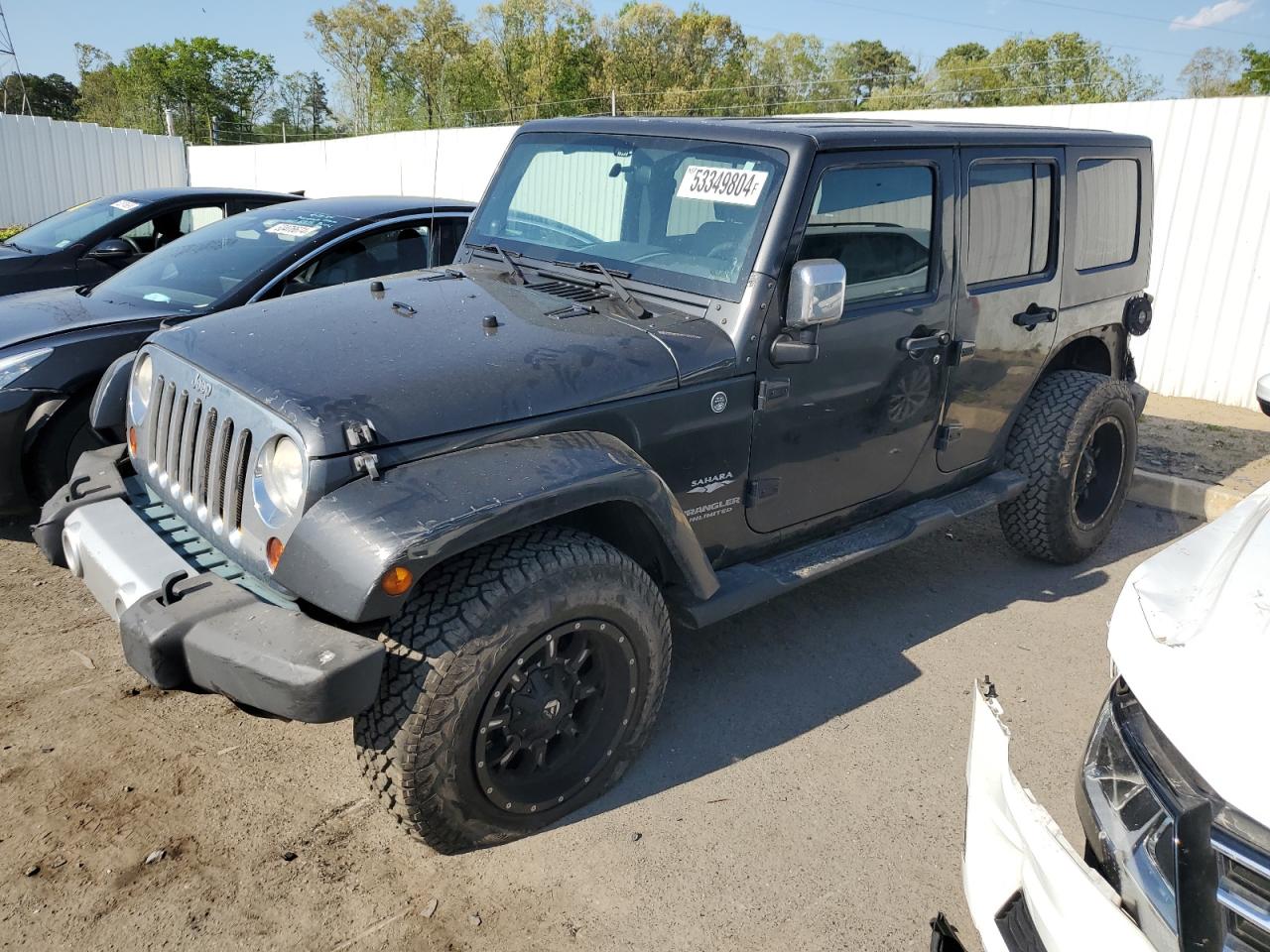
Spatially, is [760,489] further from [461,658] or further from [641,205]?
[461,658]

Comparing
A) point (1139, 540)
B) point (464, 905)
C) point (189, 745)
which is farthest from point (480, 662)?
point (1139, 540)

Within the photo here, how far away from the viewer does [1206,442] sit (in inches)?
261

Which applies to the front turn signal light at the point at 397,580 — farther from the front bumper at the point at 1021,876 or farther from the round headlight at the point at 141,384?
the round headlight at the point at 141,384

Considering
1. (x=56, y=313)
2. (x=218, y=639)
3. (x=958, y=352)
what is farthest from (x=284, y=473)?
(x=56, y=313)

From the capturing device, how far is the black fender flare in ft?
7.37

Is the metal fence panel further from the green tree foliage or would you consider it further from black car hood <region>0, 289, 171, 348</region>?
the green tree foliage

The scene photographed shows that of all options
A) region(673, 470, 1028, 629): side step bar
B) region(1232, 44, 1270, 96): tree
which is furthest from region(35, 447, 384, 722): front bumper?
region(1232, 44, 1270, 96): tree

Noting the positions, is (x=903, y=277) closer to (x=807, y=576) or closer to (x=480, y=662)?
(x=807, y=576)

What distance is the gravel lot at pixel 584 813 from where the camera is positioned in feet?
8.16

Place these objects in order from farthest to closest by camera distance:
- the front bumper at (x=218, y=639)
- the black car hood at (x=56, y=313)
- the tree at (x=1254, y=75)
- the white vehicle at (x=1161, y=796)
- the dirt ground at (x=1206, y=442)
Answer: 1. the tree at (x=1254, y=75)
2. the dirt ground at (x=1206, y=442)
3. the black car hood at (x=56, y=313)
4. the front bumper at (x=218, y=639)
5. the white vehicle at (x=1161, y=796)

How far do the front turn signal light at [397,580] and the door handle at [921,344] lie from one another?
2.18 meters

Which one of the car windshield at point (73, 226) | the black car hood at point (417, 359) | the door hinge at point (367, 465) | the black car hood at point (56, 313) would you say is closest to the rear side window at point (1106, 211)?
the black car hood at point (417, 359)

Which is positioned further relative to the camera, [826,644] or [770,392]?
[826,644]

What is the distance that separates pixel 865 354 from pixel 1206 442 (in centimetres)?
437
